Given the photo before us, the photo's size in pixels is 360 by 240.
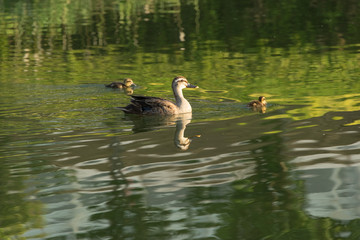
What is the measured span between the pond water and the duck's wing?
192mm

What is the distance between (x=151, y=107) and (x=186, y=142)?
308cm

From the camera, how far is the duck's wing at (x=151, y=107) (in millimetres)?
15836

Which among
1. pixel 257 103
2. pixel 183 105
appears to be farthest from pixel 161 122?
pixel 257 103

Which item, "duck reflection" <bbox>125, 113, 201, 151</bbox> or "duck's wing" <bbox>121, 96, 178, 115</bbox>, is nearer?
"duck reflection" <bbox>125, 113, 201, 151</bbox>

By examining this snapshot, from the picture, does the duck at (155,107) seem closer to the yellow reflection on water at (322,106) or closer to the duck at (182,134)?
the duck at (182,134)

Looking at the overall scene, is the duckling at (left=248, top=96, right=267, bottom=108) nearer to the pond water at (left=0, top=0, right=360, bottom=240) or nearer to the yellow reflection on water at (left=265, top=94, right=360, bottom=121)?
the pond water at (left=0, top=0, right=360, bottom=240)

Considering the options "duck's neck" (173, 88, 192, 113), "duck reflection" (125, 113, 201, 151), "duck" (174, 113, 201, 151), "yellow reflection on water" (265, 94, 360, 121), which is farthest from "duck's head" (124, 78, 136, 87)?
"yellow reflection on water" (265, 94, 360, 121)

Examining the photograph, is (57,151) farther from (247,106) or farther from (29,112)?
(247,106)

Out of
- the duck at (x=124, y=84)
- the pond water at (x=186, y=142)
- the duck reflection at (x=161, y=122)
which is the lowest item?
the duck reflection at (x=161, y=122)

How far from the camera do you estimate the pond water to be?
350 inches

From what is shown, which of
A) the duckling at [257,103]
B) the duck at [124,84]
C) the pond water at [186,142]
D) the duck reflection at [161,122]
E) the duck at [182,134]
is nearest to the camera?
the pond water at [186,142]

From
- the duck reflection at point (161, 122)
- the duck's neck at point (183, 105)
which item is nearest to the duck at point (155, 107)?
the duck's neck at point (183, 105)

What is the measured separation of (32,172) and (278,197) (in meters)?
3.77

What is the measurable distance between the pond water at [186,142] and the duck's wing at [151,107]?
192 mm
